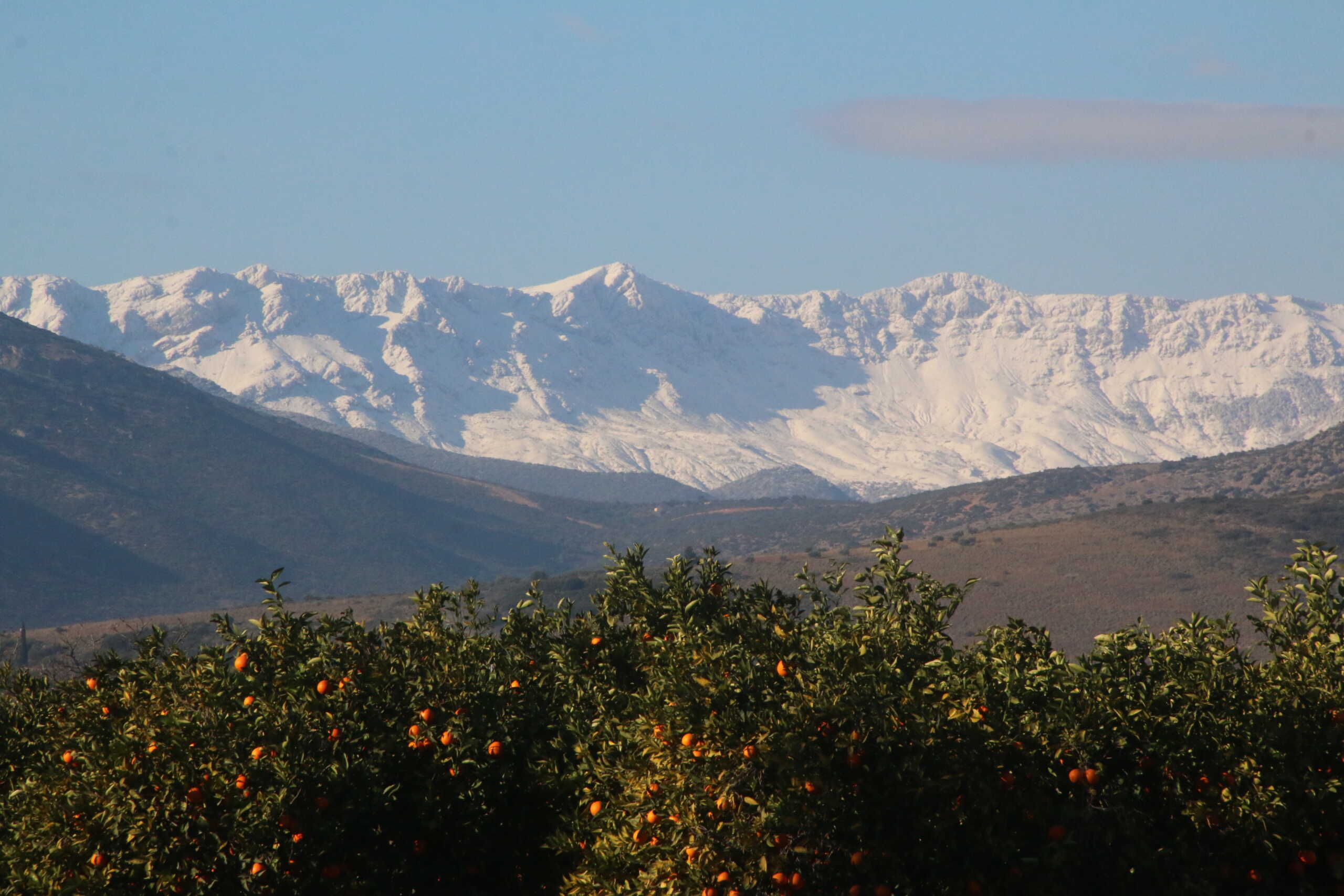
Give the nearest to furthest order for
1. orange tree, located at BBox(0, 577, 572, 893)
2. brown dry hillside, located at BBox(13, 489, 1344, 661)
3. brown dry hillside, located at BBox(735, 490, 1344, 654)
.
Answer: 1. orange tree, located at BBox(0, 577, 572, 893)
2. brown dry hillside, located at BBox(735, 490, 1344, 654)
3. brown dry hillside, located at BBox(13, 489, 1344, 661)

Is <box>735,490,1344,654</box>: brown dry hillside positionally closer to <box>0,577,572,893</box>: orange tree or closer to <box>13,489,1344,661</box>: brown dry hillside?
<box>13,489,1344,661</box>: brown dry hillside

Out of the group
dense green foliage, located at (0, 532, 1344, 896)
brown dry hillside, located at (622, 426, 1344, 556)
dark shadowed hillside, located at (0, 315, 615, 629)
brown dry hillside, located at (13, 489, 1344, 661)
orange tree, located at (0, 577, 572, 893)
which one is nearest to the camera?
dense green foliage, located at (0, 532, 1344, 896)

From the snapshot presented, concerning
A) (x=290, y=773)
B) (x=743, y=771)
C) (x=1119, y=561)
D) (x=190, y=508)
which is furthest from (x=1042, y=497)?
(x=290, y=773)

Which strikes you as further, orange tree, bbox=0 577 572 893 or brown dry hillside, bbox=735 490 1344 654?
brown dry hillside, bbox=735 490 1344 654

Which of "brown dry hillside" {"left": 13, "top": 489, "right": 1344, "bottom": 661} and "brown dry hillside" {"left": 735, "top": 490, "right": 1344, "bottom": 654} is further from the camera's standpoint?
"brown dry hillside" {"left": 13, "top": 489, "right": 1344, "bottom": 661}

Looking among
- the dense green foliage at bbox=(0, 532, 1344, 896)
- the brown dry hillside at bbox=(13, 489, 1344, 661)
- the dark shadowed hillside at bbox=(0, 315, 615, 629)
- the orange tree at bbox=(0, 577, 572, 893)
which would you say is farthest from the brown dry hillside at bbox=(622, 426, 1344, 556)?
the orange tree at bbox=(0, 577, 572, 893)

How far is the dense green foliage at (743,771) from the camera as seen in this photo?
9.18 m

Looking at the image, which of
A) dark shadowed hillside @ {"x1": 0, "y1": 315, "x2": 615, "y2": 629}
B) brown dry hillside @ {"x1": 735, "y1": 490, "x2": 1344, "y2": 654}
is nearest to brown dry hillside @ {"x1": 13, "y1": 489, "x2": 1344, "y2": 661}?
brown dry hillside @ {"x1": 735, "y1": 490, "x2": 1344, "y2": 654}

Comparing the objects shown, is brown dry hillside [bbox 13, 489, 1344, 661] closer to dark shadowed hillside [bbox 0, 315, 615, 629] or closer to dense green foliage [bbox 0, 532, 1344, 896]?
dark shadowed hillside [bbox 0, 315, 615, 629]

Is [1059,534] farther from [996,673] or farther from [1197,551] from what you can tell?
[996,673]

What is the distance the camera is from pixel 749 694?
9.43 meters

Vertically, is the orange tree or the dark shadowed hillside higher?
the orange tree

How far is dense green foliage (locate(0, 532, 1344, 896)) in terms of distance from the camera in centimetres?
918

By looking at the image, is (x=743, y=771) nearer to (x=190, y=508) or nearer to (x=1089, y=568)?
(x=1089, y=568)
